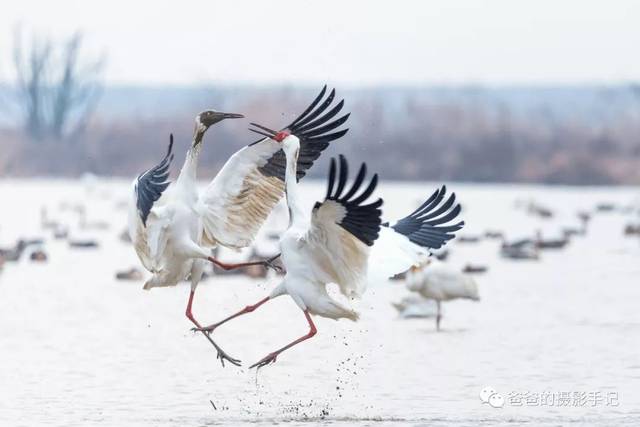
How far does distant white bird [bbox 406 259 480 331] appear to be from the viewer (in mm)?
15438

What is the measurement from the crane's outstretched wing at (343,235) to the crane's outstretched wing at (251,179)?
132 cm

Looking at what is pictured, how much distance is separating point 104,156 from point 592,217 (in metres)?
26.8

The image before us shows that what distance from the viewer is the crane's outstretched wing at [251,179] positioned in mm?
11266

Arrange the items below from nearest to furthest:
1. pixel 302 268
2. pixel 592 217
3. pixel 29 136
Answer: pixel 302 268 → pixel 592 217 → pixel 29 136

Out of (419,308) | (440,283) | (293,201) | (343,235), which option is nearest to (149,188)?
(293,201)

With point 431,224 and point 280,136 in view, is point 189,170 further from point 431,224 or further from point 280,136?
point 431,224

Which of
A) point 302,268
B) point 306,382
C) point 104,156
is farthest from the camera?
point 104,156

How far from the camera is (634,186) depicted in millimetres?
51750

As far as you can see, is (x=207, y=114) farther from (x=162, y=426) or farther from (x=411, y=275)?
(x=411, y=275)

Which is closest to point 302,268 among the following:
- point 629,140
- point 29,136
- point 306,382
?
point 306,382

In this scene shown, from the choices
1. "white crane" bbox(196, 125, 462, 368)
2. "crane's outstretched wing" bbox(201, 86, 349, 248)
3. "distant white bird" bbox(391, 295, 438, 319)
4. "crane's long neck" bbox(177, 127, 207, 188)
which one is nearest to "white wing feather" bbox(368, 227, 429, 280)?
"white crane" bbox(196, 125, 462, 368)
